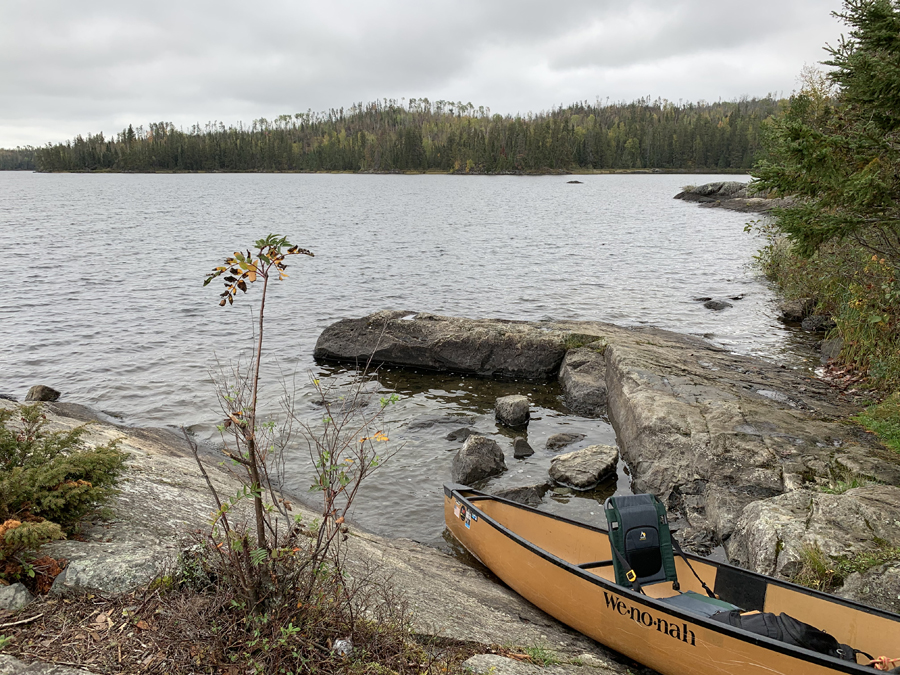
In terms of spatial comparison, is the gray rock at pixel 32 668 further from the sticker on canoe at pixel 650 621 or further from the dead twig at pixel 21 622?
the sticker on canoe at pixel 650 621

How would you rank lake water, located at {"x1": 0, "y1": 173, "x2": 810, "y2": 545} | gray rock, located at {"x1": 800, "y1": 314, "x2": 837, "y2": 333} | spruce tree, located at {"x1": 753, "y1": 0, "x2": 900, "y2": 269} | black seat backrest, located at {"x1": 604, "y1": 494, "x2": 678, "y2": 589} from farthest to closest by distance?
gray rock, located at {"x1": 800, "y1": 314, "x2": 837, "y2": 333} → lake water, located at {"x1": 0, "y1": 173, "x2": 810, "y2": 545} → spruce tree, located at {"x1": 753, "y1": 0, "x2": 900, "y2": 269} → black seat backrest, located at {"x1": 604, "y1": 494, "x2": 678, "y2": 589}

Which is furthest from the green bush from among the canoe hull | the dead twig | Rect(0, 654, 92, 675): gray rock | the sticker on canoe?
the sticker on canoe

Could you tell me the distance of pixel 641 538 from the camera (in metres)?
5.93

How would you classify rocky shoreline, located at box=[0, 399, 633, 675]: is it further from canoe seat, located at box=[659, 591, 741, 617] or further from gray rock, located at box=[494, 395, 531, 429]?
gray rock, located at box=[494, 395, 531, 429]

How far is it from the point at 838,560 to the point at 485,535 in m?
3.66

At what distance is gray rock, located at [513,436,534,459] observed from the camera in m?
10.6

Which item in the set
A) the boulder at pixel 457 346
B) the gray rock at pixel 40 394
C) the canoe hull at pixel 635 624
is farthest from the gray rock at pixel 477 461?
the gray rock at pixel 40 394

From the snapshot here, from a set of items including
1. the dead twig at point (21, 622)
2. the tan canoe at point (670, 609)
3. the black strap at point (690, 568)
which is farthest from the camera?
the black strap at point (690, 568)

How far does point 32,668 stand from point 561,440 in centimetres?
889

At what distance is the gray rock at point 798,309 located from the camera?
18.7 m

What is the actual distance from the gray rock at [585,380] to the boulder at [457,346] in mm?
603

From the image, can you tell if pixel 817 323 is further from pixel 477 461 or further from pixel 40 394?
pixel 40 394

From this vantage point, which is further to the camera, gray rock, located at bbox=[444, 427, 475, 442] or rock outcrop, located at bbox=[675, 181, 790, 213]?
rock outcrop, located at bbox=[675, 181, 790, 213]

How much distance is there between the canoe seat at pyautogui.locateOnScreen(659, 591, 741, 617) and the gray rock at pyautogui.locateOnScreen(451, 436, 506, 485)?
436 cm
